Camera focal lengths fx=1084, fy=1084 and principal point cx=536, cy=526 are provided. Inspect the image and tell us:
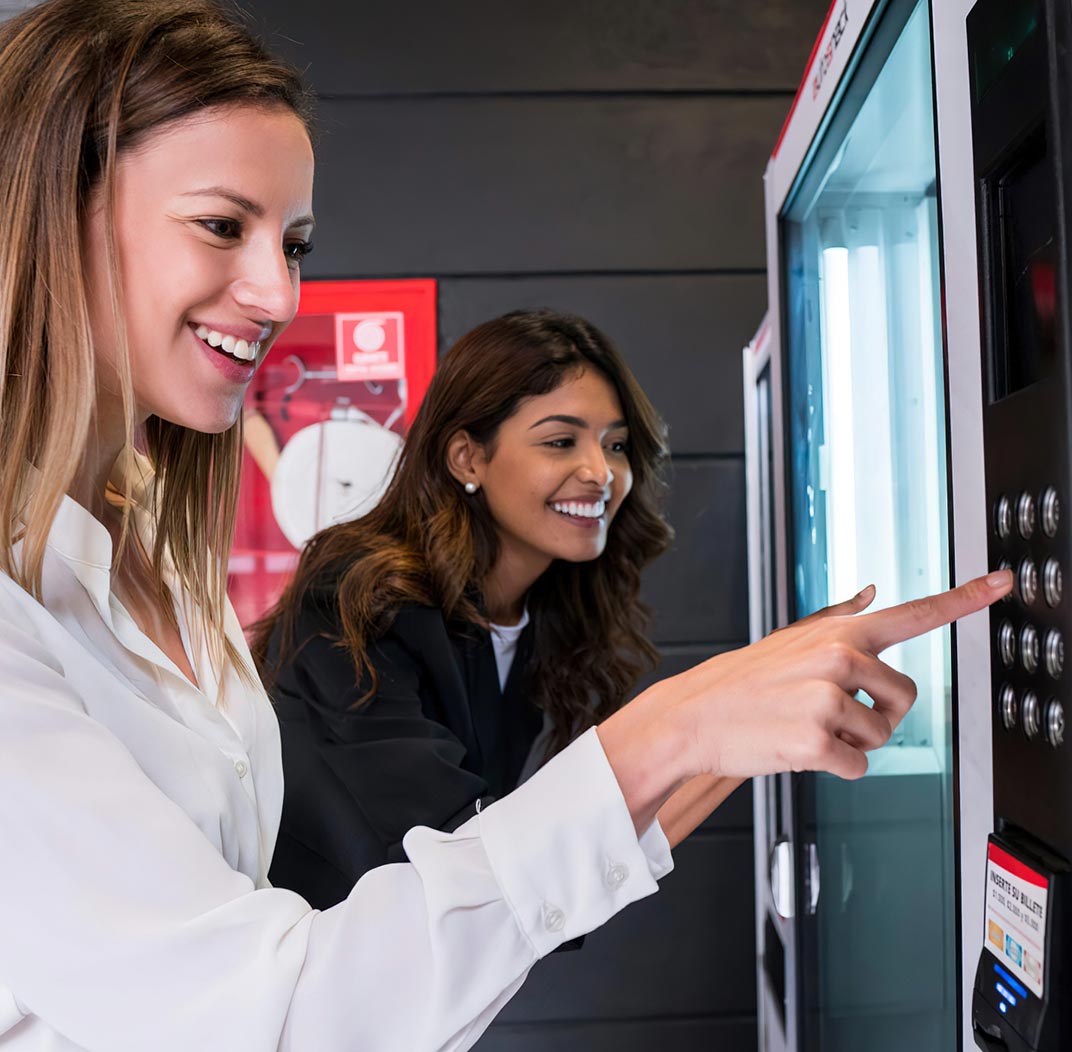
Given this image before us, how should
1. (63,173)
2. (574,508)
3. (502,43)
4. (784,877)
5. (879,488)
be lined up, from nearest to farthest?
(63,173)
(879,488)
(784,877)
(574,508)
(502,43)

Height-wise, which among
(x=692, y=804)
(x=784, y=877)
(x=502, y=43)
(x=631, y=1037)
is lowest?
(x=631, y=1037)

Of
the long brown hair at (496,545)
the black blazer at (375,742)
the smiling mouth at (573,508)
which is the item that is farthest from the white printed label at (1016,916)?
the smiling mouth at (573,508)

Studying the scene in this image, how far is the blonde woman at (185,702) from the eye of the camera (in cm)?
58

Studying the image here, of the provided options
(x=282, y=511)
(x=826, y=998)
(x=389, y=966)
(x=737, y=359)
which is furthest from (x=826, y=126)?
(x=282, y=511)

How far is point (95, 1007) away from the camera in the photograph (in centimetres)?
59

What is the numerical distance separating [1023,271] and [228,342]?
1.72 feet

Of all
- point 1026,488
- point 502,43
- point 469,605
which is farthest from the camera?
point 502,43

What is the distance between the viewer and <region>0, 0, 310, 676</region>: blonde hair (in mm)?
696

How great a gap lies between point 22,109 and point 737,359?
5.96 feet

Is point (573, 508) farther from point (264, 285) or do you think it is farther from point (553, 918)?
point (553, 918)

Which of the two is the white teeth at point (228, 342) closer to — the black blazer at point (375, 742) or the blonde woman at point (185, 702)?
the blonde woman at point (185, 702)

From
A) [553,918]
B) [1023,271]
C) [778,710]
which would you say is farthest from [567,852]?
[1023,271]

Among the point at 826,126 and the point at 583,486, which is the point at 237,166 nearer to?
the point at 826,126

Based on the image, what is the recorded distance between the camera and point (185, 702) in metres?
0.83
